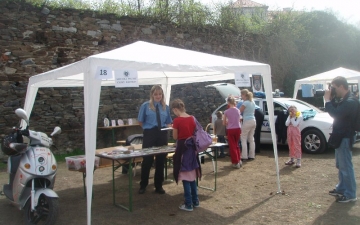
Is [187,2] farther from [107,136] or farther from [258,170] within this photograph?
[258,170]

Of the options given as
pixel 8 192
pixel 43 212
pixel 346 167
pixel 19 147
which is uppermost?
pixel 19 147

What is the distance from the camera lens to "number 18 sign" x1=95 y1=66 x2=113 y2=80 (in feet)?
14.1

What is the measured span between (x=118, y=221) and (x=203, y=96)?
8528mm

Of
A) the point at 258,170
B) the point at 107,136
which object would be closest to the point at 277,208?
the point at 258,170

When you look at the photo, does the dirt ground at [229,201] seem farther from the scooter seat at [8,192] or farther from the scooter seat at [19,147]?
the scooter seat at [19,147]

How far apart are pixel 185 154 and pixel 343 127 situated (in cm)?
213

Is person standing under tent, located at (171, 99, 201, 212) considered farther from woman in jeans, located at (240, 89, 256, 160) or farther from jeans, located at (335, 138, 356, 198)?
woman in jeans, located at (240, 89, 256, 160)

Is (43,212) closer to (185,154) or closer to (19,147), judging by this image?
(19,147)

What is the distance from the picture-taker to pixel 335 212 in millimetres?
4883

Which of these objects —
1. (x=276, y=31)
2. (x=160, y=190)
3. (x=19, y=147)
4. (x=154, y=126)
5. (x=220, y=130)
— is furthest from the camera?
(x=276, y=31)

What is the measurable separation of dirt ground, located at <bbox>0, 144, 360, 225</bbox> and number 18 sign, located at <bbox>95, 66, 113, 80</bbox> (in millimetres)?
1805

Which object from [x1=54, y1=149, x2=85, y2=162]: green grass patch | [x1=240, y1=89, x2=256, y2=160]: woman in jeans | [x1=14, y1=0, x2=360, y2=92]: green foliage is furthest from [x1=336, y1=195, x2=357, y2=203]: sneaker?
[x1=14, y1=0, x2=360, y2=92]: green foliage

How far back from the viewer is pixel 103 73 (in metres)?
4.35

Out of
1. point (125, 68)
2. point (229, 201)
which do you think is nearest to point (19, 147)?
point (125, 68)
